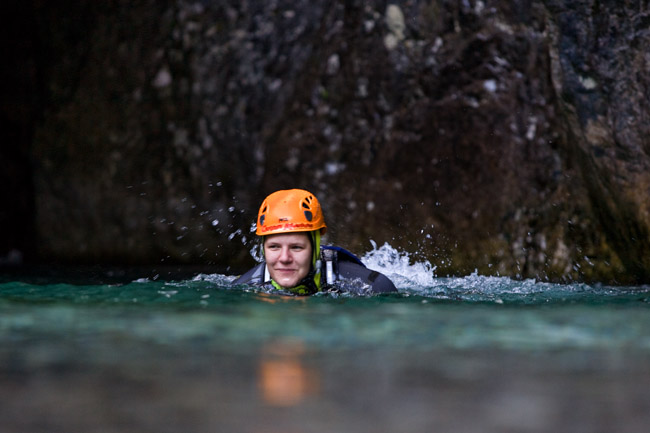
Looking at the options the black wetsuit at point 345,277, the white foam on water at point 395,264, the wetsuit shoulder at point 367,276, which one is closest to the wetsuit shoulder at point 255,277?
the black wetsuit at point 345,277

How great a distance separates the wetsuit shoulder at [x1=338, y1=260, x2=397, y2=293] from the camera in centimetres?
445

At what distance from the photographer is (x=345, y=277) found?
4605mm

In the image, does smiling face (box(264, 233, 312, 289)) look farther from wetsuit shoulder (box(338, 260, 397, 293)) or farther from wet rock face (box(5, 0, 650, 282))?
wet rock face (box(5, 0, 650, 282))

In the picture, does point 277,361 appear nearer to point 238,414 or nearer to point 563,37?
point 238,414

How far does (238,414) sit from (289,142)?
5.74m

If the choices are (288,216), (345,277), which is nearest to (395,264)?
(345,277)

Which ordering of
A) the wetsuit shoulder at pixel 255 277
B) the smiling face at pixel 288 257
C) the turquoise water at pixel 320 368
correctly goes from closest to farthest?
the turquoise water at pixel 320 368, the smiling face at pixel 288 257, the wetsuit shoulder at pixel 255 277

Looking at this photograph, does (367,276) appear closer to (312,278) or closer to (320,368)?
(312,278)

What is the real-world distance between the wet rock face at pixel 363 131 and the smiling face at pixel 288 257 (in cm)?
217

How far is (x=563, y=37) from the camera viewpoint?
6891mm

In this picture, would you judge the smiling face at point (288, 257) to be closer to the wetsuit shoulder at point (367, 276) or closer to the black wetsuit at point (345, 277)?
the black wetsuit at point (345, 277)

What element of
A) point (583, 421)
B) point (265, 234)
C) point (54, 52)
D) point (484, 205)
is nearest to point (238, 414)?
point (583, 421)

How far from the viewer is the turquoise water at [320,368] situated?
134 centimetres

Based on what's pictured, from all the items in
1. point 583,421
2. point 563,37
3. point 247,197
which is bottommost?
point 583,421
